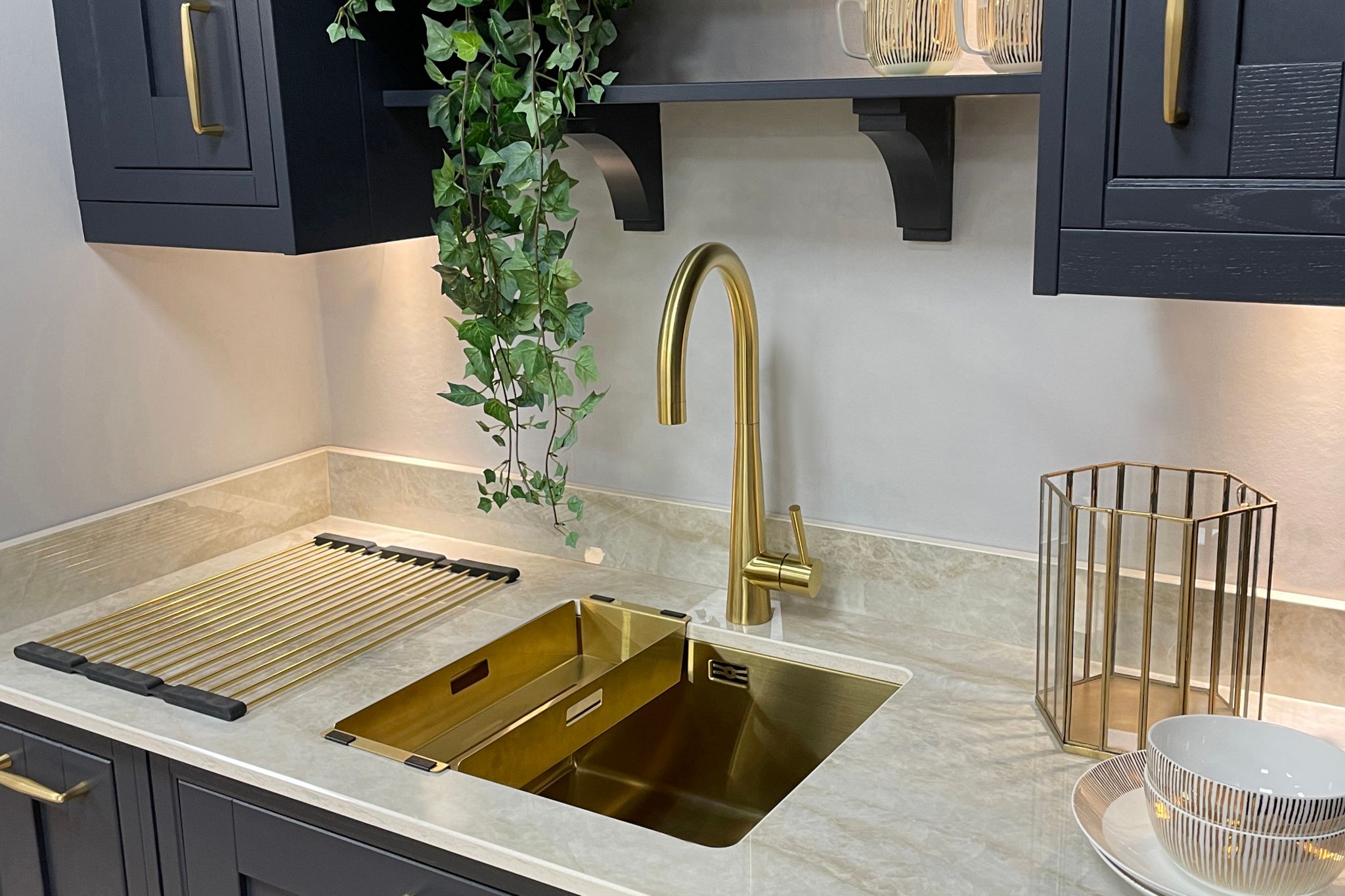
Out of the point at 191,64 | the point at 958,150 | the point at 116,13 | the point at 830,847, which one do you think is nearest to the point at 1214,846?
the point at 830,847

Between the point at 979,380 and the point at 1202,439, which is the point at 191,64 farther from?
the point at 1202,439

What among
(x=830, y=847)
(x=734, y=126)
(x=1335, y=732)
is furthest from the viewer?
(x=734, y=126)

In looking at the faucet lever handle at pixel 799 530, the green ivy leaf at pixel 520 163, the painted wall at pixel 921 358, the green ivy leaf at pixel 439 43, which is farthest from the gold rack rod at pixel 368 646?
the green ivy leaf at pixel 439 43

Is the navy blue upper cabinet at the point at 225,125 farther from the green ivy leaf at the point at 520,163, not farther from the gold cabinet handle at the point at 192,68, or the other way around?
the green ivy leaf at the point at 520,163

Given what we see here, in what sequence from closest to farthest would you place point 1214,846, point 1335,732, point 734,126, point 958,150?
point 1214,846, point 1335,732, point 958,150, point 734,126

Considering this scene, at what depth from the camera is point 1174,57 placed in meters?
0.95

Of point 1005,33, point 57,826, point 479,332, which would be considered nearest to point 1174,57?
point 1005,33

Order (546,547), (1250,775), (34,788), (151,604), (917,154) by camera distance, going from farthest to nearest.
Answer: (546,547) < (151,604) < (34,788) < (917,154) < (1250,775)

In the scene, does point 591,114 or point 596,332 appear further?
point 596,332

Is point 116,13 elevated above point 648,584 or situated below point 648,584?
above

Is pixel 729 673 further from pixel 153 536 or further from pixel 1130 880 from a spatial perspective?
pixel 153 536

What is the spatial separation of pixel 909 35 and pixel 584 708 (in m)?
0.84

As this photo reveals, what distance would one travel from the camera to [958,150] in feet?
4.54

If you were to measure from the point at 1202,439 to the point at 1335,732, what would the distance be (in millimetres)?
324
